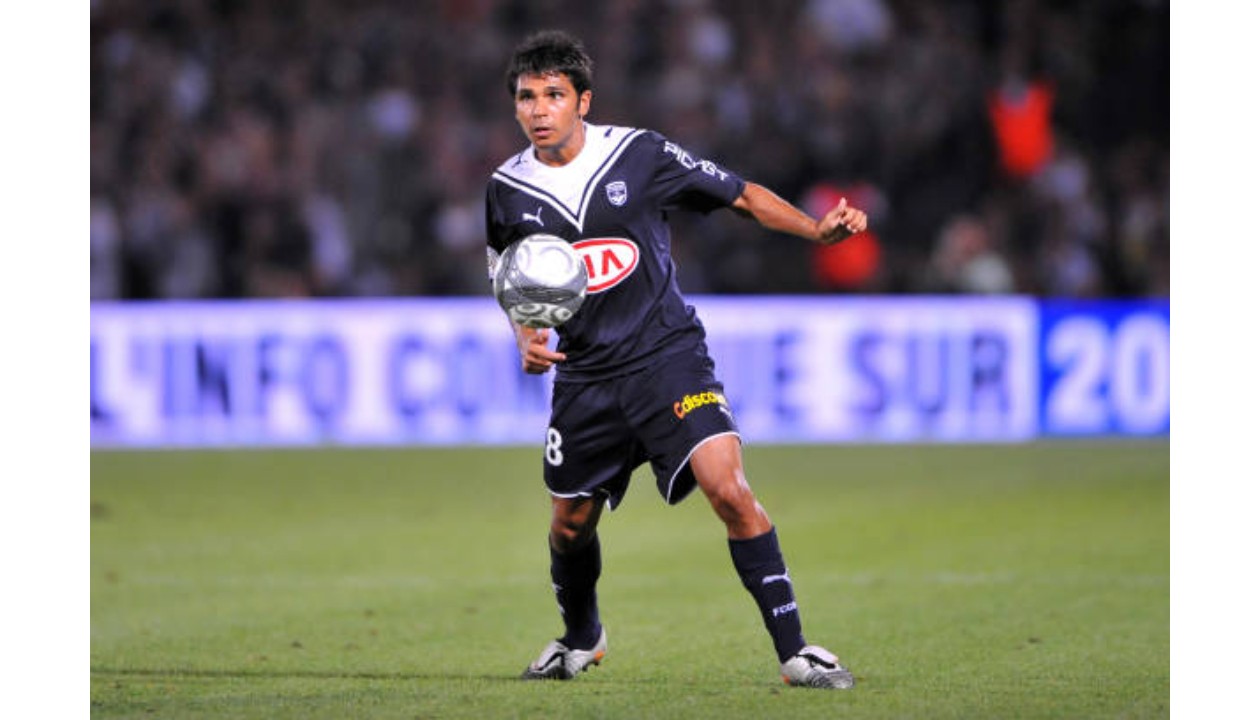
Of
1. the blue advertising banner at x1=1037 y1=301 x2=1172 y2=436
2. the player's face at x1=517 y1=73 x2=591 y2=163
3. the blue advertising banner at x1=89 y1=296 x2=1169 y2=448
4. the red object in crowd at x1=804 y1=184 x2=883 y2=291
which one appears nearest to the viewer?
the player's face at x1=517 y1=73 x2=591 y2=163

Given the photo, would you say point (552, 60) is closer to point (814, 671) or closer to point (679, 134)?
point (814, 671)

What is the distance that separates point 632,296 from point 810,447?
388 inches

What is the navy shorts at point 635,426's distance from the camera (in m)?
6.63

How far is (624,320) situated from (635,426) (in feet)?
1.17

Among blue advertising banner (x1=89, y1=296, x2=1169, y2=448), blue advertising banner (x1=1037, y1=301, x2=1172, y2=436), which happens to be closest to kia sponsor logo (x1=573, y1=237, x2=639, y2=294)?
blue advertising banner (x1=89, y1=296, x2=1169, y2=448)

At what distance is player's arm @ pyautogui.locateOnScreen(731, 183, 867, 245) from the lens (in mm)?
6512

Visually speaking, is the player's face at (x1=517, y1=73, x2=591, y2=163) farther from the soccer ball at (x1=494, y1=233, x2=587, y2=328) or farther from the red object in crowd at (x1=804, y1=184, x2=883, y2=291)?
the red object in crowd at (x1=804, y1=184, x2=883, y2=291)

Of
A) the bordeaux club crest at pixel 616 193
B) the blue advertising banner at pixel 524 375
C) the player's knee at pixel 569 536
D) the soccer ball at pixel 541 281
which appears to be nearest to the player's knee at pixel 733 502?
the player's knee at pixel 569 536

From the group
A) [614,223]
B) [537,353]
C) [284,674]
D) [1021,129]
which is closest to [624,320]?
[614,223]

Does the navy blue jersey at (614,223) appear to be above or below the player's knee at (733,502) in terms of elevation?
above

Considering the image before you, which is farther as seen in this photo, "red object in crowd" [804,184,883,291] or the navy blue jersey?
"red object in crowd" [804,184,883,291]

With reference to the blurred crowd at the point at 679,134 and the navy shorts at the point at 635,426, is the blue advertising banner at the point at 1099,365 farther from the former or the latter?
the navy shorts at the point at 635,426

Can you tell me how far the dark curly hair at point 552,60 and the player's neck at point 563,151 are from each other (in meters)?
0.15

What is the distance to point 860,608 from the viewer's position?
884 centimetres
